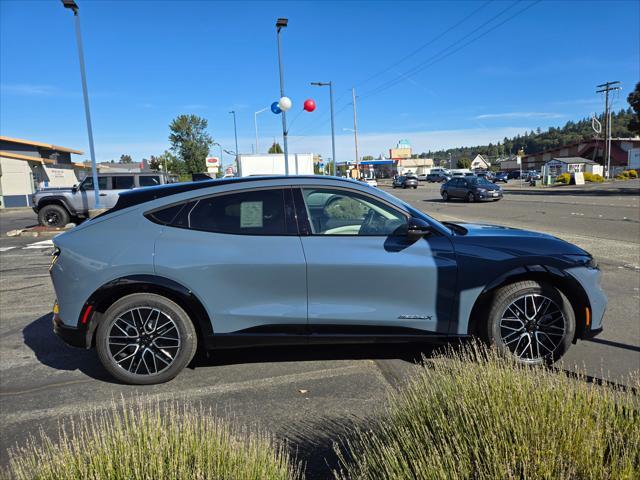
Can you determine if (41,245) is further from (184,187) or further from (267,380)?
(267,380)

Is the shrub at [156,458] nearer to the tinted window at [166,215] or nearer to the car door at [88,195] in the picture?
the tinted window at [166,215]

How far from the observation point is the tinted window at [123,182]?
1599 centimetres

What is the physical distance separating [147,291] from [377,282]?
190cm

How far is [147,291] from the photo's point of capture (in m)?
3.61

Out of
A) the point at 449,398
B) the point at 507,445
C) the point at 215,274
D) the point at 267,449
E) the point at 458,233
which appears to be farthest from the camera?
the point at 458,233

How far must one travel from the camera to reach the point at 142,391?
3.62 m

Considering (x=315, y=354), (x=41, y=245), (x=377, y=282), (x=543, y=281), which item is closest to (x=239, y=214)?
(x=377, y=282)

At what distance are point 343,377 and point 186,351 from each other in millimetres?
1347

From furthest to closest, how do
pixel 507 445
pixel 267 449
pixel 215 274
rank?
pixel 215 274 < pixel 267 449 < pixel 507 445

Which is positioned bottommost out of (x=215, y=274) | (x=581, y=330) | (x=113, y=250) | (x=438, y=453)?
(x=581, y=330)

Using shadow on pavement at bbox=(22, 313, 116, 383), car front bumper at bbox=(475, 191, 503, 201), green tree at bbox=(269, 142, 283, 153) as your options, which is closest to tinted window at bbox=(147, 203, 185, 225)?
shadow on pavement at bbox=(22, 313, 116, 383)

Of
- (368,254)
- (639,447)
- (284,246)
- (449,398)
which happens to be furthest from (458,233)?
(639,447)

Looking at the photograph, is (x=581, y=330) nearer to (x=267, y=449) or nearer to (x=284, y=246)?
(x=284, y=246)

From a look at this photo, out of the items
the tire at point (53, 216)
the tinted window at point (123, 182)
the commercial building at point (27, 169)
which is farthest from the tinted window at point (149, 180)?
the commercial building at point (27, 169)
